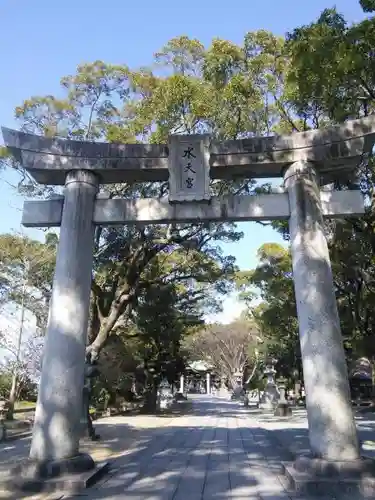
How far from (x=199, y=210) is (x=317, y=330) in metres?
2.75

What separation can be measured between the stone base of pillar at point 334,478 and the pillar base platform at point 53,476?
2883 mm

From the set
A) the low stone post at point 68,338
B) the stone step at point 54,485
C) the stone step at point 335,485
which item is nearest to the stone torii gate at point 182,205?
the low stone post at point 68,338

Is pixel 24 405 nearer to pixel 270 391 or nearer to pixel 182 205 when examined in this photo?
pixel 270 391

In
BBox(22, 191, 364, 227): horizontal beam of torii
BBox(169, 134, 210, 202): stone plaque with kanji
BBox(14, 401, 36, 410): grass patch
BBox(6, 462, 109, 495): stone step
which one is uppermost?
BBox(169, 134, 210, 202): stone plaque with kanji

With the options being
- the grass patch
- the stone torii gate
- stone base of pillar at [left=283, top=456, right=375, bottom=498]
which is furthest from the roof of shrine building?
the grass patch

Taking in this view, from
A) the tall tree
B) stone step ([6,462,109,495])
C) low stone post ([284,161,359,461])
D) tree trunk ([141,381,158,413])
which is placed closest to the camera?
stone step ([6,462,109,495])

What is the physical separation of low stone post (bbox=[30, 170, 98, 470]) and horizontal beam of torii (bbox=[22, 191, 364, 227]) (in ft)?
1.09

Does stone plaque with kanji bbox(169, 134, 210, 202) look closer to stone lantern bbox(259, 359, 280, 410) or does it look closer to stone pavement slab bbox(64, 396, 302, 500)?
stone pavement slab bbox(64, 396, 302, 500)

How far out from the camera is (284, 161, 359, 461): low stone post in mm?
5719

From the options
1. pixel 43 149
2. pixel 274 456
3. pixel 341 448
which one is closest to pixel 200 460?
pixel 274 456

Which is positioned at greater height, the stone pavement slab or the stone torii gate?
the stone torii gate

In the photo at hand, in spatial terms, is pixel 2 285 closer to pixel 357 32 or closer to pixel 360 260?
pixel 360 260

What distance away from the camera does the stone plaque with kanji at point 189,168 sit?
700cm

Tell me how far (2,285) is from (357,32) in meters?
17.7
